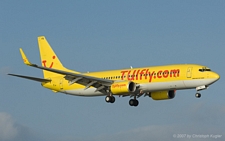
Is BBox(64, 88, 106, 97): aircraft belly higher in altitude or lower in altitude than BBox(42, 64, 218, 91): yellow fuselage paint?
lower

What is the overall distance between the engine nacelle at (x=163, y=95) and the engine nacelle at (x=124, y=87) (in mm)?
5681

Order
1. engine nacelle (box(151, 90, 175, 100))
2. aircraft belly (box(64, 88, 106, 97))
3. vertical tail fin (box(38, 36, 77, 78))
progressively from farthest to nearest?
vertical tail fin (box(38, 36, 77, 78)) → aircraft belly (box(64, 88, 106, 97)) → engine nacelle (box(151, 90, 175, 100))

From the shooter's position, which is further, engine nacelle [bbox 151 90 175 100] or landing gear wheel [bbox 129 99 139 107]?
landing gear wheel [bbox 129 99 139 107]

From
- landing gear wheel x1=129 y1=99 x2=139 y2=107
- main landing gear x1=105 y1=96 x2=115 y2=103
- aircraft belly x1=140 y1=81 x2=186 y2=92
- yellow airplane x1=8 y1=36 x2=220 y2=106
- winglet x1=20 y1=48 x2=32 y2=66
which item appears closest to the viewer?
winglet x1=20 y1=48 x2=32 y2=66

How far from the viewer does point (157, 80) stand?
8662cm

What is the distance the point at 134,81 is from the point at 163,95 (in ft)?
17.5

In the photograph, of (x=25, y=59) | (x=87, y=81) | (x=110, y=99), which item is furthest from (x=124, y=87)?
(x=25, y=59)

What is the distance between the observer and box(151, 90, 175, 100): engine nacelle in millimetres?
91938

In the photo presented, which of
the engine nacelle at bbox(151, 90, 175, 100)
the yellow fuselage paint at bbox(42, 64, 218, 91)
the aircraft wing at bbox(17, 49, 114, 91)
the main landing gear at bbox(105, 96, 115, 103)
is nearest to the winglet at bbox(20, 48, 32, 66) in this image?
the aircraft wing at bbox(17, 49, 114, 91)

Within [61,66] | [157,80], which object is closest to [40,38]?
Answer: [61,66]

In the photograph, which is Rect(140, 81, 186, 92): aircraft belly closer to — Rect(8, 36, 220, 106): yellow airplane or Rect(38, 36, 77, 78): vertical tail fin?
Rect(8, 36, 220, 106): yellow airplane

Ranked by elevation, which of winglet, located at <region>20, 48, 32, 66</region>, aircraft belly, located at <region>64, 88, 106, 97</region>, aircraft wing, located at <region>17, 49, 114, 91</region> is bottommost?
aircraft belly, located at <region>64, 88, 106, 97</region>

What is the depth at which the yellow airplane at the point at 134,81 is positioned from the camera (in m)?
85.2

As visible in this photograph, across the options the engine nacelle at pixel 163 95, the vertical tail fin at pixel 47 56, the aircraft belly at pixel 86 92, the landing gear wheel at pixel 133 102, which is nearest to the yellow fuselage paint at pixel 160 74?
the aircraft belly at pixel 86 92
